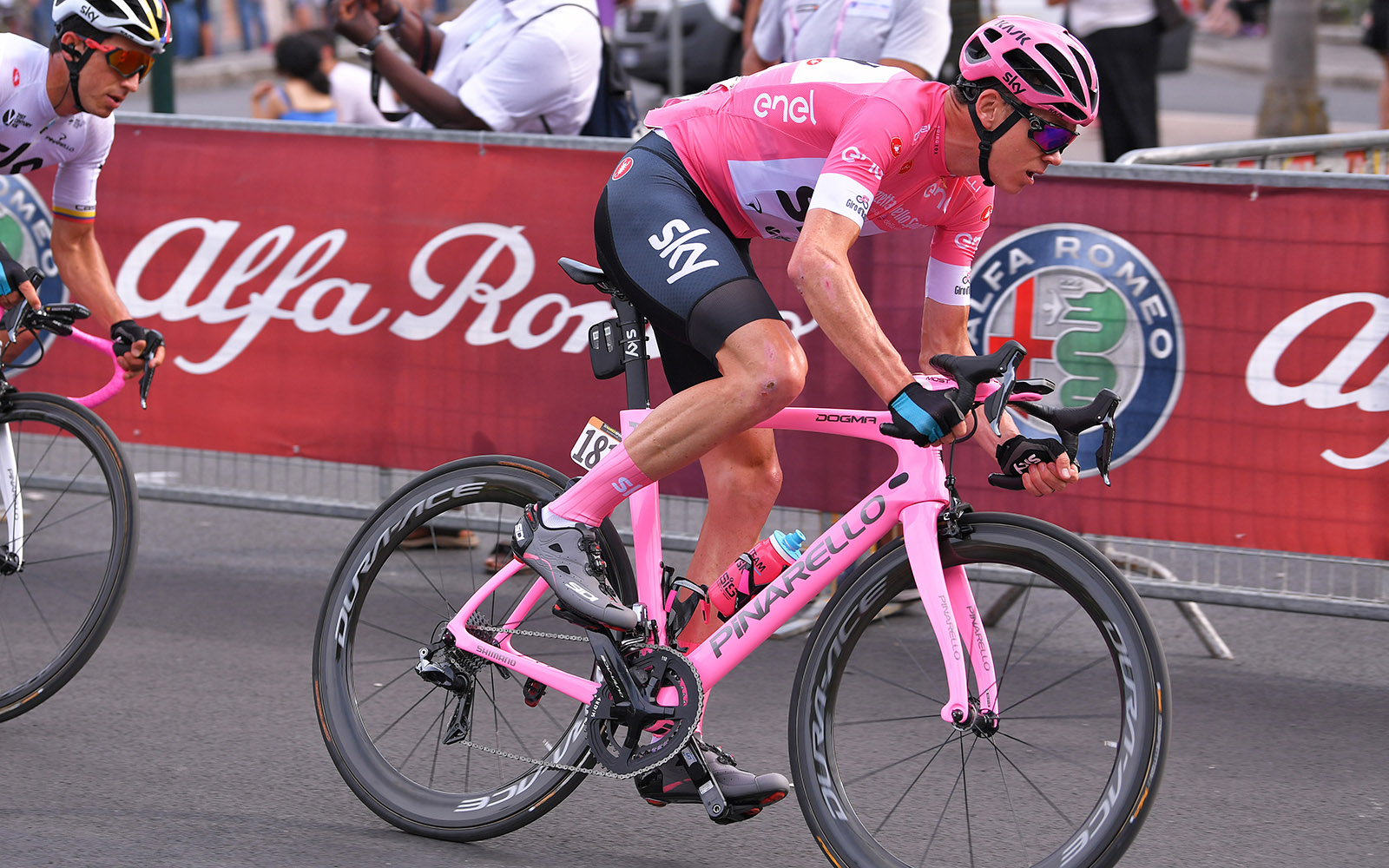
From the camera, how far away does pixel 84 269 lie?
4.74 m

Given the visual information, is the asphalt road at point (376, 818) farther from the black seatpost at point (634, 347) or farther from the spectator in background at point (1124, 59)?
the spectator in background at point (1124, 59)

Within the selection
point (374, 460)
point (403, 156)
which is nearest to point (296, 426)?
point (374, 460)

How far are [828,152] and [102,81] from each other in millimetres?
2152

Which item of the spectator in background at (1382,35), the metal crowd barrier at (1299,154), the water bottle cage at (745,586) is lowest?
the water bottle cage at (745,586)

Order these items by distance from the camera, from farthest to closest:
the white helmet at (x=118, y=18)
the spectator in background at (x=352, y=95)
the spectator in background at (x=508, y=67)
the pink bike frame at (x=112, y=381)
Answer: the spectator in background at (x=352, y=95)
the spectator in background at (x=508, y=67)
the pink bike frame at (x=112, y=381)
the white helmet at (x=118, y=18)

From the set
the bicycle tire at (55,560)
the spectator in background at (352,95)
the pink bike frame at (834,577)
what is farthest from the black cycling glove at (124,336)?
the spectator in background at (352,95)

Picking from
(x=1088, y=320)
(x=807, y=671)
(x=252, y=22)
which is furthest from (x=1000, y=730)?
(x=252, y=22)

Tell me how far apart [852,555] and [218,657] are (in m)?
2.57

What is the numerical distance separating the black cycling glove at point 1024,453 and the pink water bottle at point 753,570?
506 mm

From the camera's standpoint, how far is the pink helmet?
3.18 m

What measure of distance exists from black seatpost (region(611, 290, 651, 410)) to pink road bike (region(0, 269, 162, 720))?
1451 millimetres

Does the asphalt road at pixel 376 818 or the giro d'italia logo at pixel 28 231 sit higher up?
the giro d'italia logo at pixel 28 231

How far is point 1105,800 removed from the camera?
10.4 ft

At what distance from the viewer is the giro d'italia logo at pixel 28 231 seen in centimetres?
616
